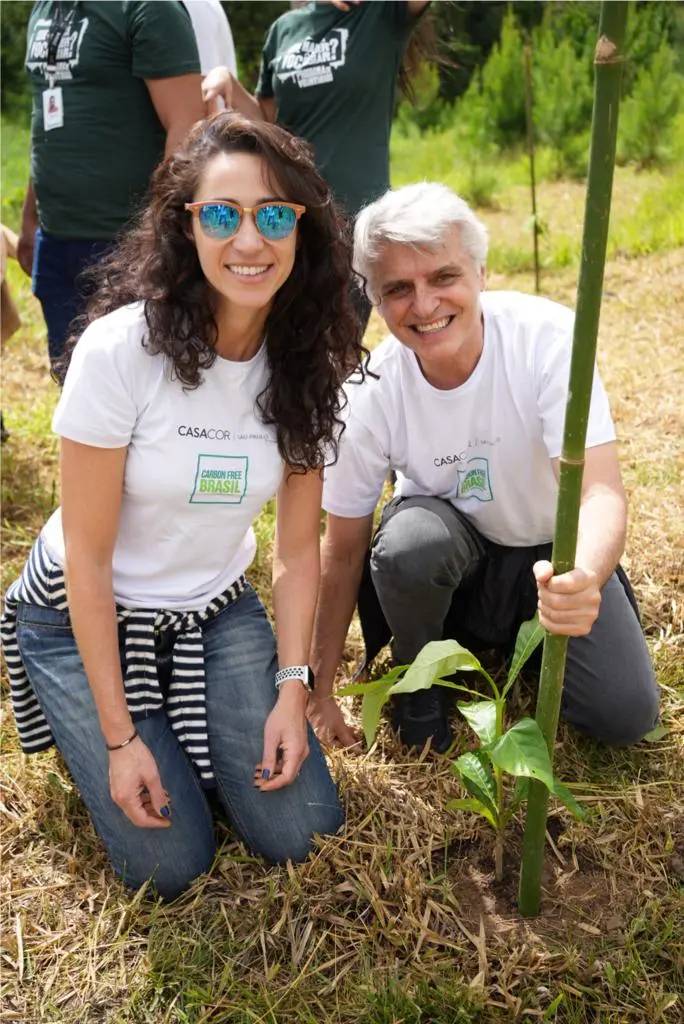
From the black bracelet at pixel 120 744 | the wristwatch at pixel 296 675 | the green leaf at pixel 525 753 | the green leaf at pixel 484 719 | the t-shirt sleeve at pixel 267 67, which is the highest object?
the t-shirt sleeve at pixel 267 67

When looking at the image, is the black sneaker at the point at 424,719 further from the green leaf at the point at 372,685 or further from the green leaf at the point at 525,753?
the green leaf at the point at 525,753

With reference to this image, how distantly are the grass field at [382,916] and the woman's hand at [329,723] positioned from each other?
5 cm

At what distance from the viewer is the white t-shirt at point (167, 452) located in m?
1.74

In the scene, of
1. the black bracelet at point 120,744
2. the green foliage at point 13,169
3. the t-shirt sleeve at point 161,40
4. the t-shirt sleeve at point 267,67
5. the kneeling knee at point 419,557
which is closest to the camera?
the black bracelet at point 120,744

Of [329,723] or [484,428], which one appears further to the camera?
[329,723]

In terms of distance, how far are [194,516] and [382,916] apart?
764mm

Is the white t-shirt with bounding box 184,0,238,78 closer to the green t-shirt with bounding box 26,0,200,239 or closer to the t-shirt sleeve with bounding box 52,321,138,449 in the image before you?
the green t-shirt with bounding box 26,0,200,239

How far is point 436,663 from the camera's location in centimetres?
150

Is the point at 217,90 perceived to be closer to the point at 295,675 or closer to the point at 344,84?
the point at 344,84

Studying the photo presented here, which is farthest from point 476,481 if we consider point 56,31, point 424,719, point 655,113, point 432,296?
point 655,113

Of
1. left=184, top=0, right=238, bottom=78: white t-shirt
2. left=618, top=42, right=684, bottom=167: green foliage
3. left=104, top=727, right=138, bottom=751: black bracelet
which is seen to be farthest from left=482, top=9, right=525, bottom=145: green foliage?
left=104, top=727, right=138, bottom=751: black bracelet

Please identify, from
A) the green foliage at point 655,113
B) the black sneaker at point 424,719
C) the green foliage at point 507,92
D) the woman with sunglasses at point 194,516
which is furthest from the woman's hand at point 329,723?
the green foliage at point 507,92

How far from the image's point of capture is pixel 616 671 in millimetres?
2059

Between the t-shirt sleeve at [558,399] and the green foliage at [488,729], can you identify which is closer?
the green foliage at [488,729]
